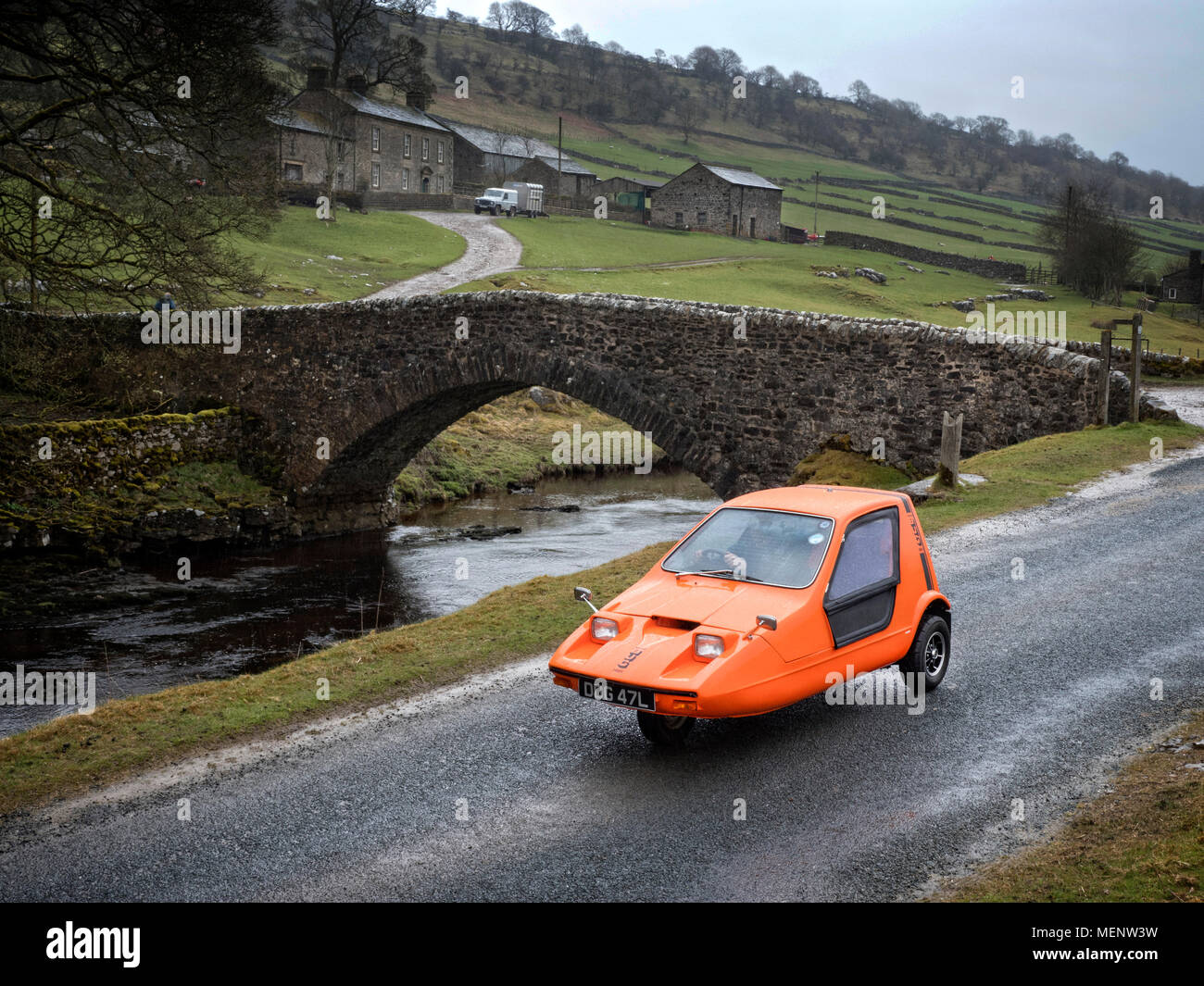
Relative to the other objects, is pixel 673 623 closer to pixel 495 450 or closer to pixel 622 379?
pixel 622 379

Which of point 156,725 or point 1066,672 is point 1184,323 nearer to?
point 1066,672

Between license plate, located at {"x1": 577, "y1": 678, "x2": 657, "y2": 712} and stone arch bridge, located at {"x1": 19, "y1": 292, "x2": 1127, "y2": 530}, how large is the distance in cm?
1188

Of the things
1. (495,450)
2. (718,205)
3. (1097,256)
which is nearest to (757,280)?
(1097,256)

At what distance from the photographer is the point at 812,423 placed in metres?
18.7

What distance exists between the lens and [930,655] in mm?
8914

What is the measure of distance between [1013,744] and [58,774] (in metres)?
6.86

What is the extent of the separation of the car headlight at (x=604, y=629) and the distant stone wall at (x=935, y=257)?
63.8m

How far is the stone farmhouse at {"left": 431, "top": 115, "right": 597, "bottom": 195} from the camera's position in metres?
80.2

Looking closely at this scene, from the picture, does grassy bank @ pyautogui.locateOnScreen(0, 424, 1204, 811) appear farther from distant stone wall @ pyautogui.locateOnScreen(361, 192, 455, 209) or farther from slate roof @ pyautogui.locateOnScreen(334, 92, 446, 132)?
slate roof @ pyautogui.locateOnScreen(334, 92, 446, 132)

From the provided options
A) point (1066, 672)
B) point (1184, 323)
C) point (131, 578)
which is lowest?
point (131, 578)

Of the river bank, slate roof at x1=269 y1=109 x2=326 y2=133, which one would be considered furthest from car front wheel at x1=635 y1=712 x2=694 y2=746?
slate roof at x1=269 y1=109 x2=326 y2=133

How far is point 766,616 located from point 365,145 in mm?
66219
